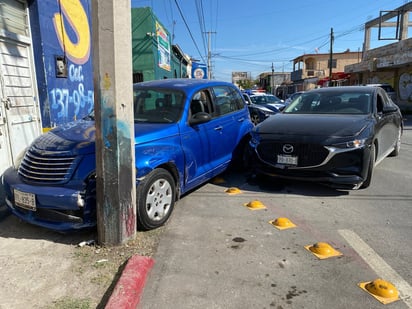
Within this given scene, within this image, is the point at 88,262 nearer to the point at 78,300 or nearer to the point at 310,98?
the point at 78,300

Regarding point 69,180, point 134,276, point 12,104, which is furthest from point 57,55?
point 134,276

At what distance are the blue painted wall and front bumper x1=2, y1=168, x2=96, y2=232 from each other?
142 inches

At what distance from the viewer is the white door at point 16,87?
17.8 feet

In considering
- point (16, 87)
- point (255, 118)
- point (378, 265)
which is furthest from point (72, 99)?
point (255, 118)

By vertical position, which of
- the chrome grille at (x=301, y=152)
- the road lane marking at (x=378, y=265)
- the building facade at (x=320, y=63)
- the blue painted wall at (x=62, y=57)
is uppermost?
the building facade at (x=320, y=63)

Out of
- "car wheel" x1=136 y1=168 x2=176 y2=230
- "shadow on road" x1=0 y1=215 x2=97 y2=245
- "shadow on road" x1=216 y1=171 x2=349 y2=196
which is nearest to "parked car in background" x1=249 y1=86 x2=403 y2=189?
"shadow on road" x1=216 y1=171 x2=349 y2=196

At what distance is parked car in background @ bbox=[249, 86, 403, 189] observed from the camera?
4.93 meters

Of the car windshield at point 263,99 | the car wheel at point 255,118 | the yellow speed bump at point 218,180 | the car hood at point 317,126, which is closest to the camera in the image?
the car hood at point 317,126

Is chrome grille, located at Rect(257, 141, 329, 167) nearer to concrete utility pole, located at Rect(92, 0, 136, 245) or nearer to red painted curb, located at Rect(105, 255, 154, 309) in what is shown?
concrete utility pole, located at Rect(92, 0, 136, 245)

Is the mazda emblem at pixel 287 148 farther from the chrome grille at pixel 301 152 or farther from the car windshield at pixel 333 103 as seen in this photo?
the car windshield at pixel 333 103

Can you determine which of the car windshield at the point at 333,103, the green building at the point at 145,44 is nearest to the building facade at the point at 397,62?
the green building at the point at 145,44

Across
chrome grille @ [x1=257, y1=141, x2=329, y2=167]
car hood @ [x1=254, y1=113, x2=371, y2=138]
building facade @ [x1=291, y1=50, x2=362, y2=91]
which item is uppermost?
building facade @ [x1=291, y1=50, x2=362, y2=91]

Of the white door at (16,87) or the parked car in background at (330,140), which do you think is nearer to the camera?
the parked car in background at (330,140)

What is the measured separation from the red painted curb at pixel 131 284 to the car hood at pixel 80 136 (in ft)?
4.16
